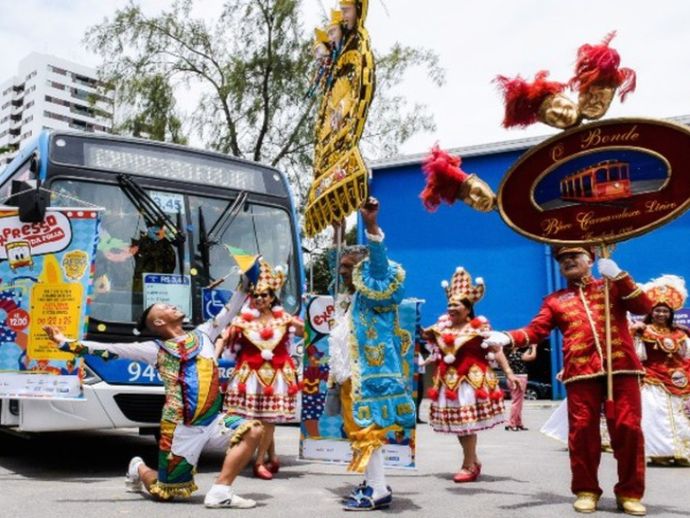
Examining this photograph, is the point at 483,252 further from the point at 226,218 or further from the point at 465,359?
the point at 465,359

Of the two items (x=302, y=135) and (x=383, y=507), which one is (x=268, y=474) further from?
(x=302, y=135)

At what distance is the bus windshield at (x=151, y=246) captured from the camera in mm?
6188

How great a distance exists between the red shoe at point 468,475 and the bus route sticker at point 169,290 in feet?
8.61

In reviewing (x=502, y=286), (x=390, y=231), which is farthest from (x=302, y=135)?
(x=502, y=286)

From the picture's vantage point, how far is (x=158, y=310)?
487 cm

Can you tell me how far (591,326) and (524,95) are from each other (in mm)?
1563

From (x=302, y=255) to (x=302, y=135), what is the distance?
12.4 meters

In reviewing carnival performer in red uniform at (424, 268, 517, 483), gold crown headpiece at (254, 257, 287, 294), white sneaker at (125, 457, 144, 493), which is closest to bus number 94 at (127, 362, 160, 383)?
white sneaker at (125, 457, 144, 493)

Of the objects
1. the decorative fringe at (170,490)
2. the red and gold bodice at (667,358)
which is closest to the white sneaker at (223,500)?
the decorative fringe at (170,490)

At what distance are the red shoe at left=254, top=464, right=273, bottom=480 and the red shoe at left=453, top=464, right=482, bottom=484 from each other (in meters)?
1.49

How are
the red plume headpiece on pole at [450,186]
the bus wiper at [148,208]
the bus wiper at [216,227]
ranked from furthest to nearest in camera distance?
the bus wiper at [216,227] → the bus wiper at [148,208] → the red plume headpiece on pole at [450,186]

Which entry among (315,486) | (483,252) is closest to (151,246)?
(315,486)

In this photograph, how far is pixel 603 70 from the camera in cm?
460

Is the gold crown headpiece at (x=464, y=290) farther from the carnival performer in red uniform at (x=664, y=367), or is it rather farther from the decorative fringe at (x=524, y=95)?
the carnival performer in red uniform at (x=664, y=367)
